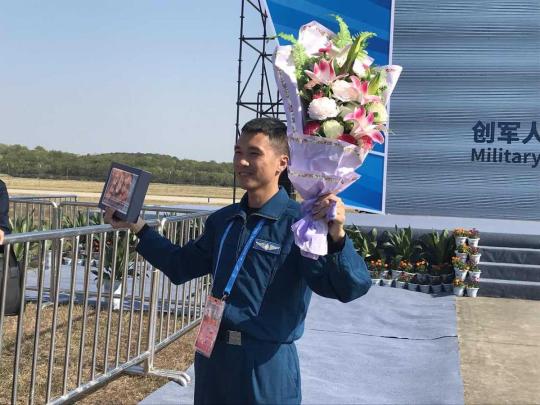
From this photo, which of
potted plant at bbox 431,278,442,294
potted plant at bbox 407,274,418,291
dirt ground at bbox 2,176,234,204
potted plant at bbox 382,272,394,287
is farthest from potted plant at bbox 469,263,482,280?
dirt ground at bbox 2,176,234,204

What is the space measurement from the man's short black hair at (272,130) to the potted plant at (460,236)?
22.4 feet

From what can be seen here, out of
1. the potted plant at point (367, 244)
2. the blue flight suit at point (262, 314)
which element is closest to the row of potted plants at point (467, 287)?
the potted plant at point (367, 244)

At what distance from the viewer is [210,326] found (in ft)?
Answer: 6.67

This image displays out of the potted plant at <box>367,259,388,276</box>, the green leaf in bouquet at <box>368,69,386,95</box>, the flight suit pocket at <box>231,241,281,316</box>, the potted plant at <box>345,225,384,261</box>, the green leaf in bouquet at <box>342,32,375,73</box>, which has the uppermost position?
the green leaf in bouquet at <box>342,32,375,73</box>

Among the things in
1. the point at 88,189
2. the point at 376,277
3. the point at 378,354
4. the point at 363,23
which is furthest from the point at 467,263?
the point at 88,189

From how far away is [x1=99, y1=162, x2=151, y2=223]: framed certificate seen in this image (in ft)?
7.41

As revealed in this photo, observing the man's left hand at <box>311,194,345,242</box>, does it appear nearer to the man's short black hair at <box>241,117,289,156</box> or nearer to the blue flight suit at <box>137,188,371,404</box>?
the blue flight suit at <box>137,188,371,404</box>

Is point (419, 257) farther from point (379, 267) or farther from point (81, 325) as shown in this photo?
point (81, 325)

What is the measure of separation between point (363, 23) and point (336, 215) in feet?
33.1

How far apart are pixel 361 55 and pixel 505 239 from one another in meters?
7.53

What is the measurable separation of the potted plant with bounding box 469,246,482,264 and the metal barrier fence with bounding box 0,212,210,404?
3970 mm

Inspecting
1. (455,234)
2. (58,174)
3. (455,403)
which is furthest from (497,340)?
(58,174)

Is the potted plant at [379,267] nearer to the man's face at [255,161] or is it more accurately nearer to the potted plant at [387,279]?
the potted plant at [387,279]

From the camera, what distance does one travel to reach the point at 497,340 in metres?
5.77
